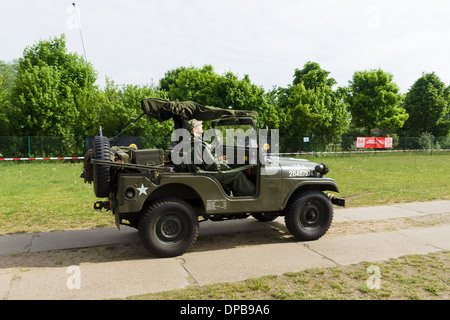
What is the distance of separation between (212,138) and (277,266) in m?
2.35

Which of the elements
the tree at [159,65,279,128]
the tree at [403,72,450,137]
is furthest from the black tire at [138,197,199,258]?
the tree at [403,72,450,137]

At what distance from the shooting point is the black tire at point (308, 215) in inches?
224

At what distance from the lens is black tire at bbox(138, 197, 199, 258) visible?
4852 mm

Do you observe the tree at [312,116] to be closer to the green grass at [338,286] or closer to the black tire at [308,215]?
the black tire at [308,215]

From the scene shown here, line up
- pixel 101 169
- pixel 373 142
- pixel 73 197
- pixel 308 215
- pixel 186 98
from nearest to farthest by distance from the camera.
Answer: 1. pixel 101 169
2. pixel 308 215
3. pixel 73 197
4. pixel 186 98
5. pixel 373 142

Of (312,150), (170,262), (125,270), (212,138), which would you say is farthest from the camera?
(312,150)

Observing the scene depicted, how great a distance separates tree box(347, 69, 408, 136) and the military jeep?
36.5 meters

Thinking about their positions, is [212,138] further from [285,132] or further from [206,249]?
[285,132]

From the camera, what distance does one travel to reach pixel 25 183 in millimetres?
12344

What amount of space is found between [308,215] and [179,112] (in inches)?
106

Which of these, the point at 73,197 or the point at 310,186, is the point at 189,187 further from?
the point at 73,197

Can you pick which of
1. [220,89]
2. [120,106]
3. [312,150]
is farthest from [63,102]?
[312,150]

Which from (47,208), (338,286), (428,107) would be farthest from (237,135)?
(428,107)

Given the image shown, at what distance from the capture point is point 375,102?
1548 inches
